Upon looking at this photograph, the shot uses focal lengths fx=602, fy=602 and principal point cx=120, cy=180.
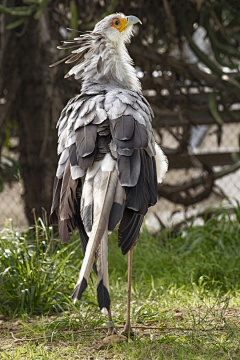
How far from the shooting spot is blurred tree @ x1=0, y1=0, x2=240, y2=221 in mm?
6453

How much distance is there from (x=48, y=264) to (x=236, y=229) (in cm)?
206

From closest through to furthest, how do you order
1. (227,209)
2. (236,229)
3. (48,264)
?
(48,264)
(236,229)
(227,209)

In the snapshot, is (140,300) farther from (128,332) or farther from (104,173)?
(104,173)

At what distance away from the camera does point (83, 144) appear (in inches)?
131

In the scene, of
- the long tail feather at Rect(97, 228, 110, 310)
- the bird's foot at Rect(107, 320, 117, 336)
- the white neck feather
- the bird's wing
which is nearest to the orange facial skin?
the white neck feather

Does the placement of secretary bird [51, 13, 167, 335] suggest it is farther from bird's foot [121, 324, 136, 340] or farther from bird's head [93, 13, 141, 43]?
bird's head [93, 13, 141, 43]

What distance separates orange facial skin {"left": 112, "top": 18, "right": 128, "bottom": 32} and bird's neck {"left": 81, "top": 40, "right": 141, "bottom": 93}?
0.51ft

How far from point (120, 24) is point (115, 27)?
0.20 ft

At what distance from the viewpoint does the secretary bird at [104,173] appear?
3.12 metres

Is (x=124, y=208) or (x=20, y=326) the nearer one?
(x=124, y=208)

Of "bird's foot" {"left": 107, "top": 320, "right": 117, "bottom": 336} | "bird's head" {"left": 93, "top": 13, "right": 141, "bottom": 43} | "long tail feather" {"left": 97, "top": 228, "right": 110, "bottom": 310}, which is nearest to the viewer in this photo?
"long tail feather" {"left": 97, "top": 228, "right": 110, "bottom": 310}

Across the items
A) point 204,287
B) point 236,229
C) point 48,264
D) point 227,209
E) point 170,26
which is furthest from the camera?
point 170,26

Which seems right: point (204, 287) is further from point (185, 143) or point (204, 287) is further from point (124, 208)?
point (185, 143)

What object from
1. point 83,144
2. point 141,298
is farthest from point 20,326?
point 83,144
